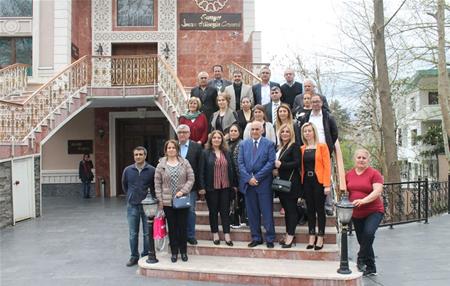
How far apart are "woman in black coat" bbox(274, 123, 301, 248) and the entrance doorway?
1131cm

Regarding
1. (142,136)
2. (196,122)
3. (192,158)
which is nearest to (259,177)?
(192,158)

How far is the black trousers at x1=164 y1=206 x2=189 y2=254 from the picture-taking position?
243 inches

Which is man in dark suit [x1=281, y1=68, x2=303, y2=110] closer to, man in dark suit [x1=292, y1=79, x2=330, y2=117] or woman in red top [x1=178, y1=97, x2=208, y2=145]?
man in dark suit [x1=292, y1=79, x2=330, y2=117]

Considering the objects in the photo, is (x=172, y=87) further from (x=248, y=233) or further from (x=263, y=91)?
(x=248, y=233)

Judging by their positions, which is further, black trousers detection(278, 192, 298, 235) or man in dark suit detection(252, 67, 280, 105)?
man in dark suit detection(252, 67, 280, 105)

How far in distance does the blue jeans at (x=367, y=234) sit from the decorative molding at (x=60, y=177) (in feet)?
41.1

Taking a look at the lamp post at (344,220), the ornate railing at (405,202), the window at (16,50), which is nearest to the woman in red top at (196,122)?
the lamp post at (344,220)

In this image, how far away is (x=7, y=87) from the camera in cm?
1376

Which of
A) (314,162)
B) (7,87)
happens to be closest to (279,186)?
(314,162)

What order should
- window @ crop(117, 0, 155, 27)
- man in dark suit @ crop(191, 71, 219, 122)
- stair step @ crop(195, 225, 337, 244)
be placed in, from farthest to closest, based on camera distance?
1. window @ crop(117, 0, 155, 27)
2. man in dark suit @ crop(191, 71, 219, 122)
3. stair step @ crop(195, 225, 337, 244)

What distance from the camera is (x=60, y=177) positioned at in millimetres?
16688

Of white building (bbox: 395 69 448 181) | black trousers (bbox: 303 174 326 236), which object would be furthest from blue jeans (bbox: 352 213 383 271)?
white building (bbox: 395 69 448 181)

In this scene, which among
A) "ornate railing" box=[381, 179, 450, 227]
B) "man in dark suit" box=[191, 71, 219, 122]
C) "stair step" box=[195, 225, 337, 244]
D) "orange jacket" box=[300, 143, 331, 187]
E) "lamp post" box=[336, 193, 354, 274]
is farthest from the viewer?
"ornate railing" box=[381, 179, 450, 227]

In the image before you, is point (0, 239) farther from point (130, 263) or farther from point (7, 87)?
point (7, 87)
